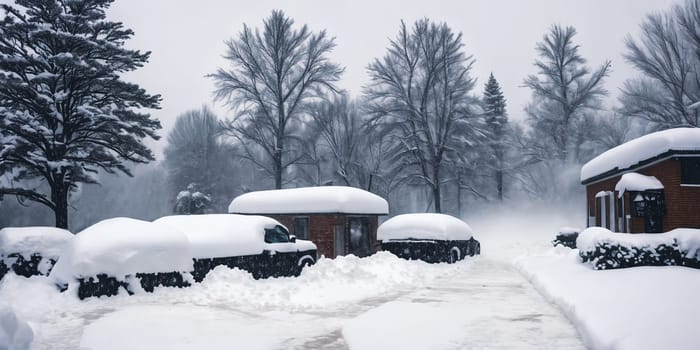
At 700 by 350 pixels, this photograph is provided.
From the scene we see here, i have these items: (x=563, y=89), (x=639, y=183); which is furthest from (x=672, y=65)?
(x=639, y=183)

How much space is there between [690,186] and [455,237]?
27.6 ft

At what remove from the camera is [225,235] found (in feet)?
45.8

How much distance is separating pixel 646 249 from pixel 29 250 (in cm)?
A: 1520

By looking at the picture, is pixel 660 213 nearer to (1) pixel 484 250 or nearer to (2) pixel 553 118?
(1) pixel 484 250

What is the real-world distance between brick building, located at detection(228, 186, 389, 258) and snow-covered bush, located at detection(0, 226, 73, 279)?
344 inches

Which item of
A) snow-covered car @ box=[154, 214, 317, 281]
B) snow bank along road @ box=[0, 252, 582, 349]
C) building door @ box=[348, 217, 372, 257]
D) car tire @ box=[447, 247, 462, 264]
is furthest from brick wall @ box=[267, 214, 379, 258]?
snow bank along road @ box=[0, 252, 582, 349]

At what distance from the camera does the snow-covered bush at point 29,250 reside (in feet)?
41.5

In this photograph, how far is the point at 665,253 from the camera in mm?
12852

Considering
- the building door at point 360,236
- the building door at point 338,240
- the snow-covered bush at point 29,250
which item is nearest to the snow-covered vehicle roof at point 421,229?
the building door at point 360,236

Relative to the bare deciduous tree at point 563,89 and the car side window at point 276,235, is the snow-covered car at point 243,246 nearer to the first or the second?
the car side window at point 276,235

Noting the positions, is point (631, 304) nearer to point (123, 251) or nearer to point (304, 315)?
point (304, 315)

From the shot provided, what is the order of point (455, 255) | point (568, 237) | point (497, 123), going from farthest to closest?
point (497, 123) < point (568, 237) < point (455, 255)

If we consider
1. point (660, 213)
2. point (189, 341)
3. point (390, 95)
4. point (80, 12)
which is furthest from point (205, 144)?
point (189, 341)

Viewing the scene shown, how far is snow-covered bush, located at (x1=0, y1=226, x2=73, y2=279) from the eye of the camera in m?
12.7
